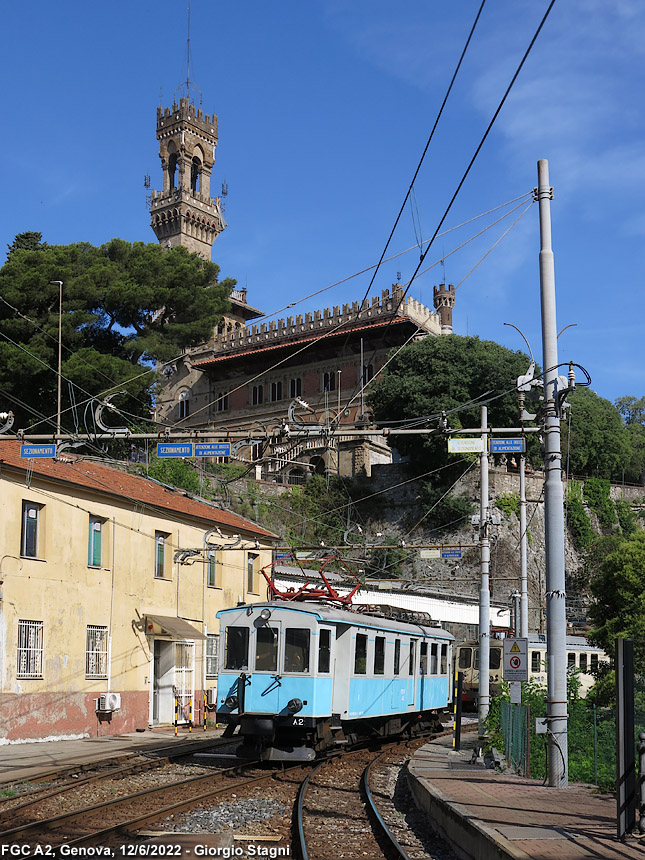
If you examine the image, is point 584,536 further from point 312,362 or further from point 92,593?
point 92,593

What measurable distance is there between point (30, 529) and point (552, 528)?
46.9 feet

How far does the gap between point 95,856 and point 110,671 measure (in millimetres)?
17575

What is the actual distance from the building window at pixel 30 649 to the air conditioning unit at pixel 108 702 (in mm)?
2539

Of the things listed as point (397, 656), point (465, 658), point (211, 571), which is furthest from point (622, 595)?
point (211, 571)

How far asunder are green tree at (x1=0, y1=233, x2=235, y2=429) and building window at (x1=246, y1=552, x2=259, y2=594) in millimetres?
14505

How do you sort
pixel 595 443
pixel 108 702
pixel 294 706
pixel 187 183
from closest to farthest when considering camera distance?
pixel 294 706 < pixel 108 702 < pixel 595 443 < pixel 187 183

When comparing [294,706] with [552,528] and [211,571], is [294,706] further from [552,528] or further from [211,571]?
[211,571]

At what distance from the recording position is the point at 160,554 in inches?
1207

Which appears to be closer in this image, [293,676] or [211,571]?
[293,676]

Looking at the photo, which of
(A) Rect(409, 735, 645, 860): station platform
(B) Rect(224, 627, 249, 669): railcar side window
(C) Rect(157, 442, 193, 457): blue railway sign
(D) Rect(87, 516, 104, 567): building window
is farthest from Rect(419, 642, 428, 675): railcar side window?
(C) Rect(157, 442, 193, 457): blue railway sign

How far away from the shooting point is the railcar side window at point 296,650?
19036mm

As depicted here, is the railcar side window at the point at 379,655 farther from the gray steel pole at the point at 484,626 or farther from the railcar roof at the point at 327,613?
the gray steel pole at the point at 484,626

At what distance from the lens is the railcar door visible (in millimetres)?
18906

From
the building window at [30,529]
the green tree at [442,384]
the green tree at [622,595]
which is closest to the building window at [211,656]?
the building window at [30,529]
